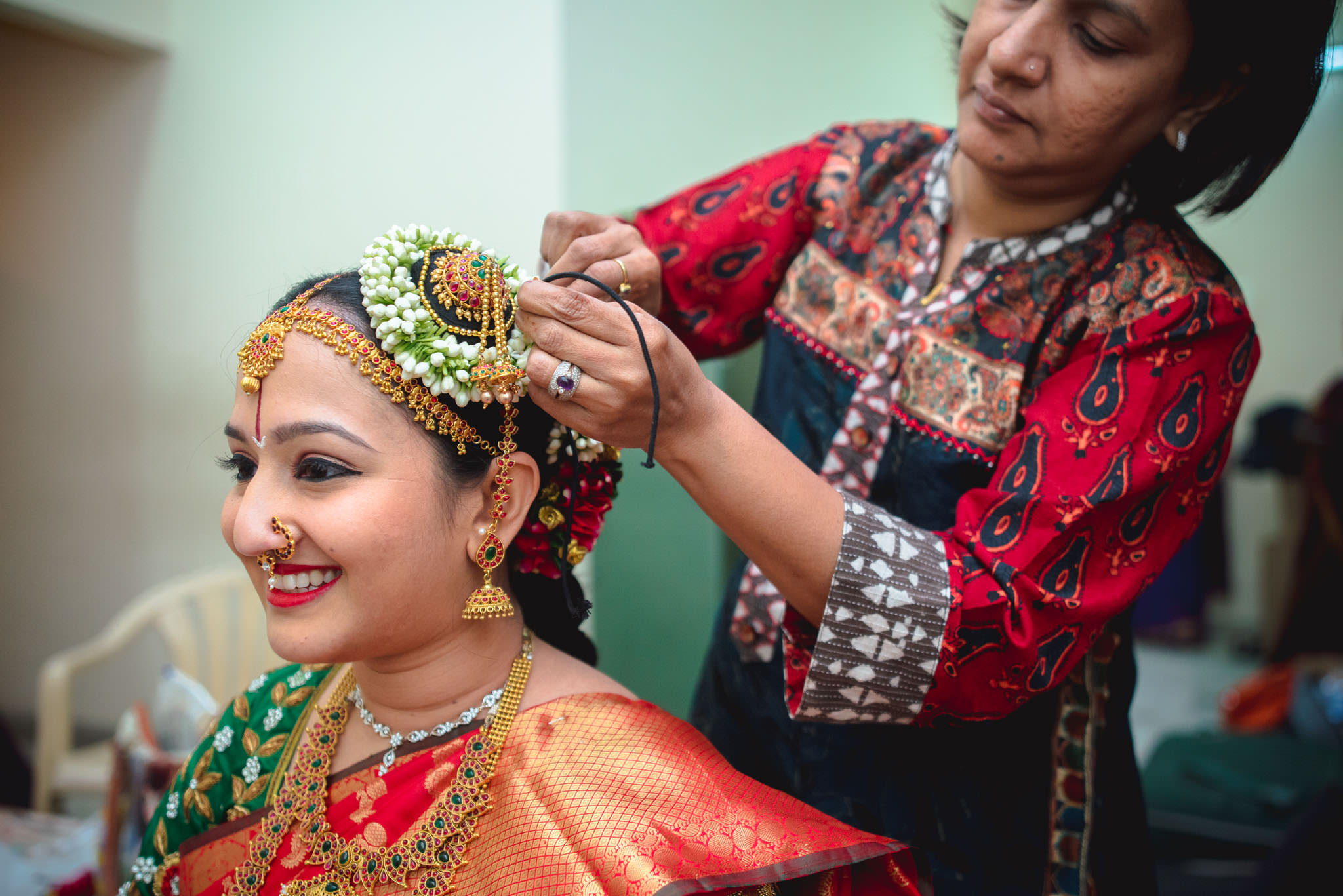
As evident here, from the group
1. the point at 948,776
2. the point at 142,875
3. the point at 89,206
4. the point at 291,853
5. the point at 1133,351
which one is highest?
the point at 1133,351

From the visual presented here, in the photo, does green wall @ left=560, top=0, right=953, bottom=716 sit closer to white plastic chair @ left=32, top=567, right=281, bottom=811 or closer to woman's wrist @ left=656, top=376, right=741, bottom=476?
white plastic chair @ left=32, top=567, right=281, bottom=811

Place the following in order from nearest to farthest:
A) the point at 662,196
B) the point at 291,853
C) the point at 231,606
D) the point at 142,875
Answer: the point at 291,853
the point at 142,875
the point at 662,196
the point at 231,606

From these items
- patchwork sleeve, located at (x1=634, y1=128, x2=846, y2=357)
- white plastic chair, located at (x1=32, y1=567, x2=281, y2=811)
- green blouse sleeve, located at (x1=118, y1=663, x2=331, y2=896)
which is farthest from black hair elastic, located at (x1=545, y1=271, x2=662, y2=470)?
white plastic chair, located at (x1=32, y1=567, x2=281, y2=811)

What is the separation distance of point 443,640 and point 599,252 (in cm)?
53

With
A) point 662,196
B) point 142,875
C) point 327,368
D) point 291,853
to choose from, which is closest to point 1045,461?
point 327,368

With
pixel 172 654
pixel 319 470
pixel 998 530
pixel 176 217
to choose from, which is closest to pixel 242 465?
pixel 319 470

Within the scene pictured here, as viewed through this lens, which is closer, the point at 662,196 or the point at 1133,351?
the point at 1133,351

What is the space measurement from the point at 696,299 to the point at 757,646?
59 cm

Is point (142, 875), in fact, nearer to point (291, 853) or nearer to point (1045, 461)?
point (291, 853)

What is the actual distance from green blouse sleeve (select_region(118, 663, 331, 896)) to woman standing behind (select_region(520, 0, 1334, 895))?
639 millimetres

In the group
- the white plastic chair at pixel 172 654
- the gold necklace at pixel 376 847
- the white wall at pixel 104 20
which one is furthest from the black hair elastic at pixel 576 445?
the white wall at pixel 104 20

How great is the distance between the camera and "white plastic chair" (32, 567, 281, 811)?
263cm

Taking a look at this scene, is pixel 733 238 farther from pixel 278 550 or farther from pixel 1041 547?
pixel 278 550

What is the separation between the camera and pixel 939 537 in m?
1.14
